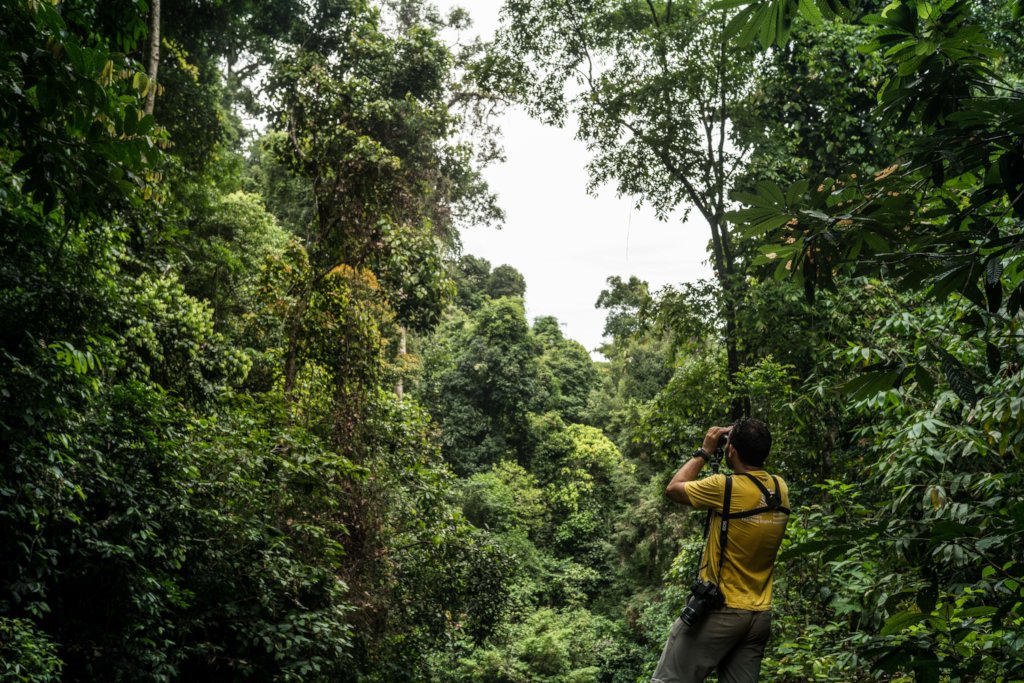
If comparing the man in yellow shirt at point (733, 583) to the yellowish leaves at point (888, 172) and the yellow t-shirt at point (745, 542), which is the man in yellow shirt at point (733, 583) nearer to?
the yellow t-shirt at point (745, 542)

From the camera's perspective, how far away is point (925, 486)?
128 inches

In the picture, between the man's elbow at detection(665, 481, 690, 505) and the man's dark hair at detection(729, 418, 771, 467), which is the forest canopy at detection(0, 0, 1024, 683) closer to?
the man's dark hair at detection(729, 418, 771, 467)

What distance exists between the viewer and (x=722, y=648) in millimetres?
2514

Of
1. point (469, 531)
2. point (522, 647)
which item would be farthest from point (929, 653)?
point (522, 647)

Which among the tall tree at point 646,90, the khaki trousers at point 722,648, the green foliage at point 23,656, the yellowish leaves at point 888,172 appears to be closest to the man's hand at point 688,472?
the khaki trousers at point 722,648

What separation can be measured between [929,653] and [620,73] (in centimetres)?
886

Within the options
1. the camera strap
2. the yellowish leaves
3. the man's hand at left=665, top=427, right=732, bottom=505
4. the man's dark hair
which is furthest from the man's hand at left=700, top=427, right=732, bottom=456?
the yellowish leaves

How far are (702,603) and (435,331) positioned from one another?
803 cm

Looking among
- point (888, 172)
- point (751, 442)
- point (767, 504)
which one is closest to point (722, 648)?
point (767, 504)

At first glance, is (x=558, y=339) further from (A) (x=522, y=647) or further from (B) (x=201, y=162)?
(B) (x=201, y=162)

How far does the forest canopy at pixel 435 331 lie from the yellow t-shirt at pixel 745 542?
45 cm

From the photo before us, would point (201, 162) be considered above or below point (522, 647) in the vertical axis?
above

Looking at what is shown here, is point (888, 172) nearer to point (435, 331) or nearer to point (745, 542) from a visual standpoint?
point (745, 542)

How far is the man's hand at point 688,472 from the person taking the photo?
2.64 metres
